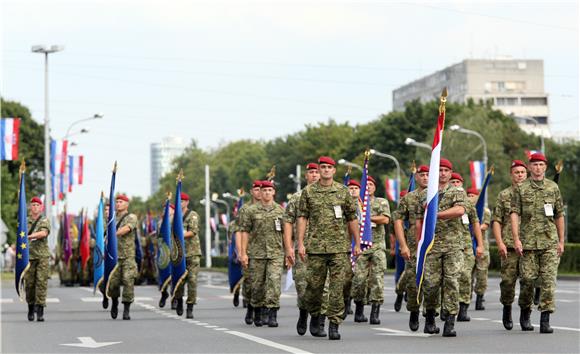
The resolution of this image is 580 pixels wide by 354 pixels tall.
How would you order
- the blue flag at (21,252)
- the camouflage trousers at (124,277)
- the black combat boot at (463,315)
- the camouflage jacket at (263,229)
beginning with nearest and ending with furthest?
the black combat boot at (463,315), the camouflage jacket at (263,229), the blue flag at (21,252), the camouflage trousers at (124,277)

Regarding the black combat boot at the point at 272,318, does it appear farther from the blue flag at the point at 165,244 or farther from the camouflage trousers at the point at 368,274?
the blue flag at the point at 165,244

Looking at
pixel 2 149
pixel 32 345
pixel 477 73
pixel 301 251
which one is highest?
pixel 477 73

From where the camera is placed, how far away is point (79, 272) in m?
45.8

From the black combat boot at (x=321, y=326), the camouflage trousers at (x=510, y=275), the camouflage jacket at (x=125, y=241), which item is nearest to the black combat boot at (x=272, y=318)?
the black combat boot at (x=321, y=326)

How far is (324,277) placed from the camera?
1553cm

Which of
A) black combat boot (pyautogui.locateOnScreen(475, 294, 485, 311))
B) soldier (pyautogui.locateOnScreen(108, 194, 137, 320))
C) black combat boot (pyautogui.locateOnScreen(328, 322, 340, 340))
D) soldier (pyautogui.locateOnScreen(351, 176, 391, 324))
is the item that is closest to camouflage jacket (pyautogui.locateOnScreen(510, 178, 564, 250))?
black combat boot (pyautogui.locateOnScreen(328, 322, 340, 340))

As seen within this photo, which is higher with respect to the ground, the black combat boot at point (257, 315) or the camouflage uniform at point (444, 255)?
the camouflage uniform at point (444, 255)

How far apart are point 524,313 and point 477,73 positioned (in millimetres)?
153370

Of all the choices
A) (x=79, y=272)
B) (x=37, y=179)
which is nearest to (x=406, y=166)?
(x=37, y=179)

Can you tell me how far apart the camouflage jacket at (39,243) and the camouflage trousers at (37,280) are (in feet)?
0.25

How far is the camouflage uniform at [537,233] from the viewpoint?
1580 cm

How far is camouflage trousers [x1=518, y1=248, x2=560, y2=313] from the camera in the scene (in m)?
15.7

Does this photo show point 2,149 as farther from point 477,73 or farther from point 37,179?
point 477,73

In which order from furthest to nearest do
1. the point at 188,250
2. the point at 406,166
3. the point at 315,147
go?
1. the point at 315,147
2. the point at 406,166
3. the point at 188,250
